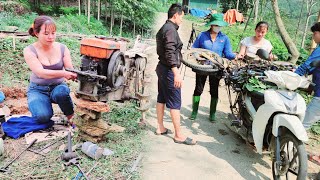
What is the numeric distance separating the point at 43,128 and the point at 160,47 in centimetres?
200

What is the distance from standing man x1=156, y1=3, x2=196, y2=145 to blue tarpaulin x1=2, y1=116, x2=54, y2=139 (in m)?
1.73

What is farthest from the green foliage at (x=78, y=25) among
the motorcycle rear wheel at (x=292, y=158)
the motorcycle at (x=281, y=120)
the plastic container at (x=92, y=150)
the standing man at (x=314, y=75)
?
the motorcycle rear wheel at (x=292, y=158)

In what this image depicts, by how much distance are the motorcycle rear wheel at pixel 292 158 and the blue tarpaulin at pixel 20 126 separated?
309 cm

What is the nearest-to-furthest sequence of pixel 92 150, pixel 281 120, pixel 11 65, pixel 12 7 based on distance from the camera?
pixel 281 120
pixel 92 150
pixel 11 65
pixel 12 7

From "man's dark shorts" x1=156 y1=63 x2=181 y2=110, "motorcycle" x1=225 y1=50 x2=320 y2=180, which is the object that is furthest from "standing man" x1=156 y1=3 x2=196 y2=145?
"motorcycle" x1=225 y1=50 x2=320 y2=180

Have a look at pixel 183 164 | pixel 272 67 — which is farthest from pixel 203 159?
pixel 272 67

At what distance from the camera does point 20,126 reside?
4.09m

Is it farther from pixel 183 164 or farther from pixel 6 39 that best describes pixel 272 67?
pixel 6 39

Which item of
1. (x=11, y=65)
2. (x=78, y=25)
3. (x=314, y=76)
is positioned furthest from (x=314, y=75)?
(x=78, y=25)

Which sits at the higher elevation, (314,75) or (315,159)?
(314,75)

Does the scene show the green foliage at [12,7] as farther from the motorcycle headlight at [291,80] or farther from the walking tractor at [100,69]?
the motorcycle headlight at [291,80]

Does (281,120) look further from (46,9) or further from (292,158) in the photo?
(46,9)

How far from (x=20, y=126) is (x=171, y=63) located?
227cm

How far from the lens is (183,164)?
3.74 m
